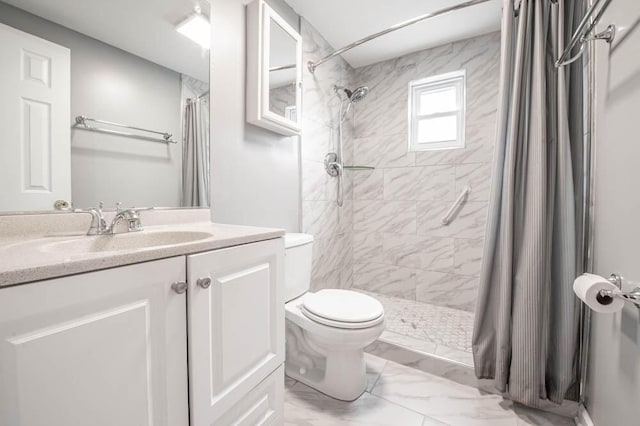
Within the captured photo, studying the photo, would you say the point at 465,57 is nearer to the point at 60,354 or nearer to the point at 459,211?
the point at 459,211

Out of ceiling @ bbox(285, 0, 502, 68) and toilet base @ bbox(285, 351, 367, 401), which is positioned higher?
ceiling @ bbox(285, 0, 502, 68)

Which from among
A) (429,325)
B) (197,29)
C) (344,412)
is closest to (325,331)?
(344,412)

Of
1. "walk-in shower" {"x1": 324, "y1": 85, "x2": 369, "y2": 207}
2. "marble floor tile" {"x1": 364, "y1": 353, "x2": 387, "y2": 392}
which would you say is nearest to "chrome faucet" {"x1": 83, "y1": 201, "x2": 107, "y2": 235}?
"marble floor tile" {"x1": 364, "y1": 353, "x2": 387, "y2": 392}

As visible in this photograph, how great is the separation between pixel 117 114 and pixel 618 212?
1.88 m

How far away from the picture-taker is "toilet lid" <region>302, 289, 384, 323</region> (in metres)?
1.23

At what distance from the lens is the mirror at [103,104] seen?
31.8 inches

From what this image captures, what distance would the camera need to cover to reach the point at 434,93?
241 cm

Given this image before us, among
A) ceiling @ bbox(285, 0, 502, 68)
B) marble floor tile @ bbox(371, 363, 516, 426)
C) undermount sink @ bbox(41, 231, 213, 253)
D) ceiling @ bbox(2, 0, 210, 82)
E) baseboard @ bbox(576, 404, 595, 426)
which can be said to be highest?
ceiling @ bbox(285, 0, 502, 68)

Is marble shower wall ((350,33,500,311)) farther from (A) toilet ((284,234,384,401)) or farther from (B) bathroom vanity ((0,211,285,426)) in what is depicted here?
(B) bathroom vanity ((0,211,285,426))

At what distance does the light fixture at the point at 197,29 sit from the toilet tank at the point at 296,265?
107 cm

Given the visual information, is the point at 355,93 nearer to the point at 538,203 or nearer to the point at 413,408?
the point at 538,203

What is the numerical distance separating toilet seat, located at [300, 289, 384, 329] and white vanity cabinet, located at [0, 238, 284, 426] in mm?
350

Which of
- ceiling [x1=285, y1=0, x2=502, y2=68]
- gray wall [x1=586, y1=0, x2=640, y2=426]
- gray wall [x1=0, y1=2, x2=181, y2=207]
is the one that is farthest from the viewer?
ceiling [x1=285, y1=0, x2=502, y2=68]

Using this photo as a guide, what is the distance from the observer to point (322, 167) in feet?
7.17
